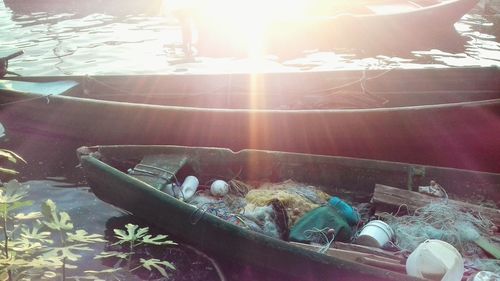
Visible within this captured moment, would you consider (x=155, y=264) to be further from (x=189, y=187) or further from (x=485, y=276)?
(x=189, y=187)

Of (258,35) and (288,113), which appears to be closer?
(288,113)

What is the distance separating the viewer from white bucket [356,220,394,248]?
4.82m

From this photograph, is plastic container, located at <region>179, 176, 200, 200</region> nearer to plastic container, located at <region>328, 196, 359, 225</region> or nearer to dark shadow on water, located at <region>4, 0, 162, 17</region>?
plastic container, located at <region>328, 196, 359, 225</region>

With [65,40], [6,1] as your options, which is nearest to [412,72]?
[65,40]

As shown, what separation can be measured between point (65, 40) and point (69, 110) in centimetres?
1173

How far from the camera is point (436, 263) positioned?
412 centimetres

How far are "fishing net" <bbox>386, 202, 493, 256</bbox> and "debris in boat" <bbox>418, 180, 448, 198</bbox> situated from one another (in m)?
0.24

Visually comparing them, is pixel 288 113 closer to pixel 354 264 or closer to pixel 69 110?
pixel 354 264

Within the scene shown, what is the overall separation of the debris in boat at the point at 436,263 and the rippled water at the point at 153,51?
1036 cm

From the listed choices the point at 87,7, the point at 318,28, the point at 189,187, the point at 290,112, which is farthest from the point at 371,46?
→ the point at 87,7

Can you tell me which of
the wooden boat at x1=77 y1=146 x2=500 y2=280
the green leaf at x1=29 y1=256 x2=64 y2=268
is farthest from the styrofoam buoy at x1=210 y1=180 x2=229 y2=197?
the green leaf at x1=29 y1=256 x2=64 y2=268

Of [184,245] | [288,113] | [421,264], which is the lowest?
[184,245]

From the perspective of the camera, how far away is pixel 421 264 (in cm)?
418

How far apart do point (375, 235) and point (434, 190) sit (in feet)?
4.14
